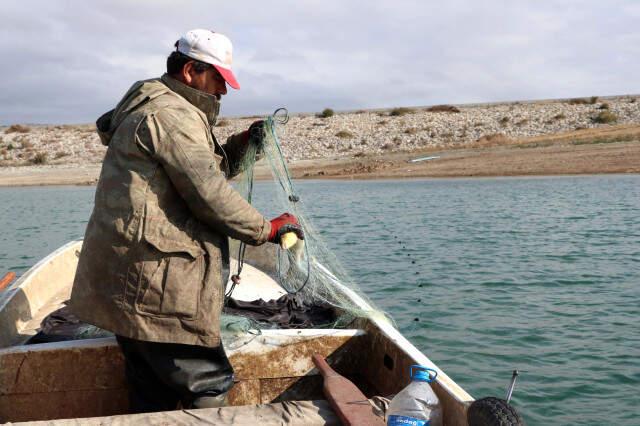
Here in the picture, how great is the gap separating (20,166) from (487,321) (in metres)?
35.3

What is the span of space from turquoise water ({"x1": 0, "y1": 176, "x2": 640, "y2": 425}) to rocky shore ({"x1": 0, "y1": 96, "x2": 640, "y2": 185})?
10.2 meters

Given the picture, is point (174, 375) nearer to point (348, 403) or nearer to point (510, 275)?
point (348, 403)

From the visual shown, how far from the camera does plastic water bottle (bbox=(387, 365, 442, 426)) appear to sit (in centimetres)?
308

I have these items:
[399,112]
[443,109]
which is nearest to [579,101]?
[443,109]

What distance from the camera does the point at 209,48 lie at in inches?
123

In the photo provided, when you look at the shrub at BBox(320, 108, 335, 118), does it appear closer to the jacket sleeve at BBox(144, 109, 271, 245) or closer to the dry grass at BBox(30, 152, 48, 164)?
the dry grass at BBox(30, 152, 48, 164)

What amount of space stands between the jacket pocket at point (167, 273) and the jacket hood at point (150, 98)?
53 centimetres

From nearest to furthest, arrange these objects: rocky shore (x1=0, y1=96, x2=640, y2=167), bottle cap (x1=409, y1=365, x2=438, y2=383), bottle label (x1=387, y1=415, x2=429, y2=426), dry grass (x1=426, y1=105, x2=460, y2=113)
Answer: bottle label (x1=387, y1=415, x2=429, y2=426), bottle cap (x1=409, y1=365, x2=438, y2=383), rocky shore (x1=0, y1=96, x2=640, y2=167), dry grass (x1=426, y1=105, x2=460, y2=113)

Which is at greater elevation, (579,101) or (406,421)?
(579,101)

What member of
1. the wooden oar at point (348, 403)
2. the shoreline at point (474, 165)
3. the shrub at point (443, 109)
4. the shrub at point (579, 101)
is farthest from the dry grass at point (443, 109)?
the wooden oar at point (348, 403)

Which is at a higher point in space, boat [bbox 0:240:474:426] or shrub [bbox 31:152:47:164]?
shrub [bbox 31:152:47:164]

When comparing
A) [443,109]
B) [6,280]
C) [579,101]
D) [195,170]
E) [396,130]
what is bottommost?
[6,280]

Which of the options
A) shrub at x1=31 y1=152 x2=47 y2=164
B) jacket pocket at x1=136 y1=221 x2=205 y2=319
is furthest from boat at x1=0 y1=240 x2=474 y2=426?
shrub at x1=31 y1=152 x2=47 y2=164

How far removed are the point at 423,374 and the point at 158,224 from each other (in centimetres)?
142
